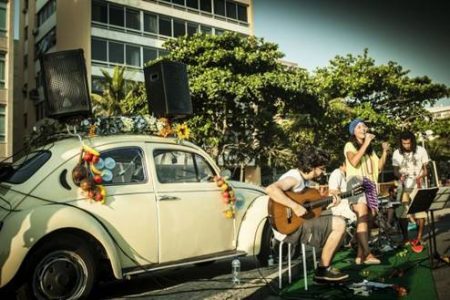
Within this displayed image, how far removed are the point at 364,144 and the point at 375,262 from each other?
1627mm

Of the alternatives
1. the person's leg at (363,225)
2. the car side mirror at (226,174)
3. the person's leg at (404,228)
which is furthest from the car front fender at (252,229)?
the person's leg at (404,228)

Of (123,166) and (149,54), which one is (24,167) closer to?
(123,166)

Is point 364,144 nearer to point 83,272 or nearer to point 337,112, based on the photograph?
point 83,272

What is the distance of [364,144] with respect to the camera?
21.4 ft

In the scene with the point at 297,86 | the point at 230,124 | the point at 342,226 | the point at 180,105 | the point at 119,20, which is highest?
the point at 119,20

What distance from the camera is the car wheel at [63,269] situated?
15.1 feet

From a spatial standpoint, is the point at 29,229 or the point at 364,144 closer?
the point at 29,229

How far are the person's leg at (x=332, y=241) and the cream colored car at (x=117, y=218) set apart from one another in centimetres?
141

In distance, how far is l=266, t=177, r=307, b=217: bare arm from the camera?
4988 mm

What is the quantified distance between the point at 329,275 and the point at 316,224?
559mm

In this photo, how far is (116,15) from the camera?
3169 centimetres

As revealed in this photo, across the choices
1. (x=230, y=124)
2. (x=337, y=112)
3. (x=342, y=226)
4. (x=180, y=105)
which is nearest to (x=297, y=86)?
(x=230, y=124)

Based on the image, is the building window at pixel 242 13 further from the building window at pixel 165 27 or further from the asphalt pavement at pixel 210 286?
the asphalt pavement at pixel 210 286

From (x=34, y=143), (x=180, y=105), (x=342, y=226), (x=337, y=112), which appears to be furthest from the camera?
(x=337, y=112)
